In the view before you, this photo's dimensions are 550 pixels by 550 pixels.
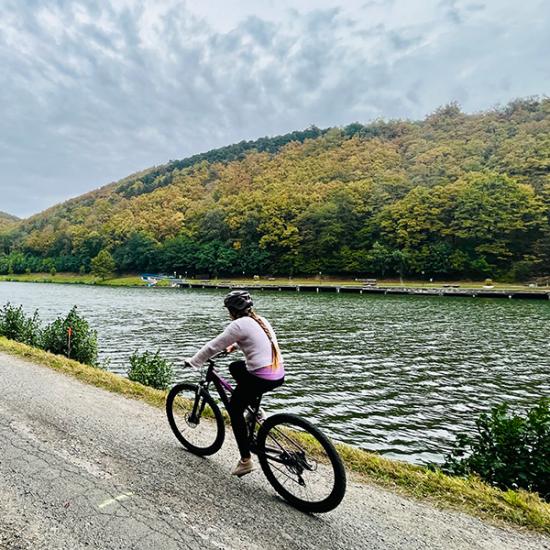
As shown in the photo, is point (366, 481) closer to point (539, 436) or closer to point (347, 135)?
point (539, 436)

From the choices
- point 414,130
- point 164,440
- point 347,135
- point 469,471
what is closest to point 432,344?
point 469,471

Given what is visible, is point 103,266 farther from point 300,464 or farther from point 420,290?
point 300,464

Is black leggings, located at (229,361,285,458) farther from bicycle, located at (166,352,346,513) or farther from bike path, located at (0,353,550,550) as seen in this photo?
bike path, located at (0,353,550,550)

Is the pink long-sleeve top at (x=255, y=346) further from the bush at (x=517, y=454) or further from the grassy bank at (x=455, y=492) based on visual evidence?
the bush at (x=517, y=454)

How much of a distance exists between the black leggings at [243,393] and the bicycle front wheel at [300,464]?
0.73 feet

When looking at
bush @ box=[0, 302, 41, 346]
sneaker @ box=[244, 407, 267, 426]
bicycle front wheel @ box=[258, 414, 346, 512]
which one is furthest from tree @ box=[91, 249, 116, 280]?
bicycle front wheel @ box=[258, 414, 346, 512]

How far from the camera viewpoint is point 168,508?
373cm

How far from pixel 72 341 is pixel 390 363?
1202 centimetres

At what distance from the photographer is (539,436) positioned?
4688mm

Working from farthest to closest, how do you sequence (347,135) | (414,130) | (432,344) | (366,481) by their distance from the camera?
(347,135)
(414,130)
(432,344)
(366,481)

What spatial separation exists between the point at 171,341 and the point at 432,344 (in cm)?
1383

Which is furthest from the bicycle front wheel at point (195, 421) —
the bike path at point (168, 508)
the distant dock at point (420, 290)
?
the distant dock at point (420, 290)

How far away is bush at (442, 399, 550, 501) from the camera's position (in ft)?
15.0

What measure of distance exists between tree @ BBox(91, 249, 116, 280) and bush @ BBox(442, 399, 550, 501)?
113503 mm
